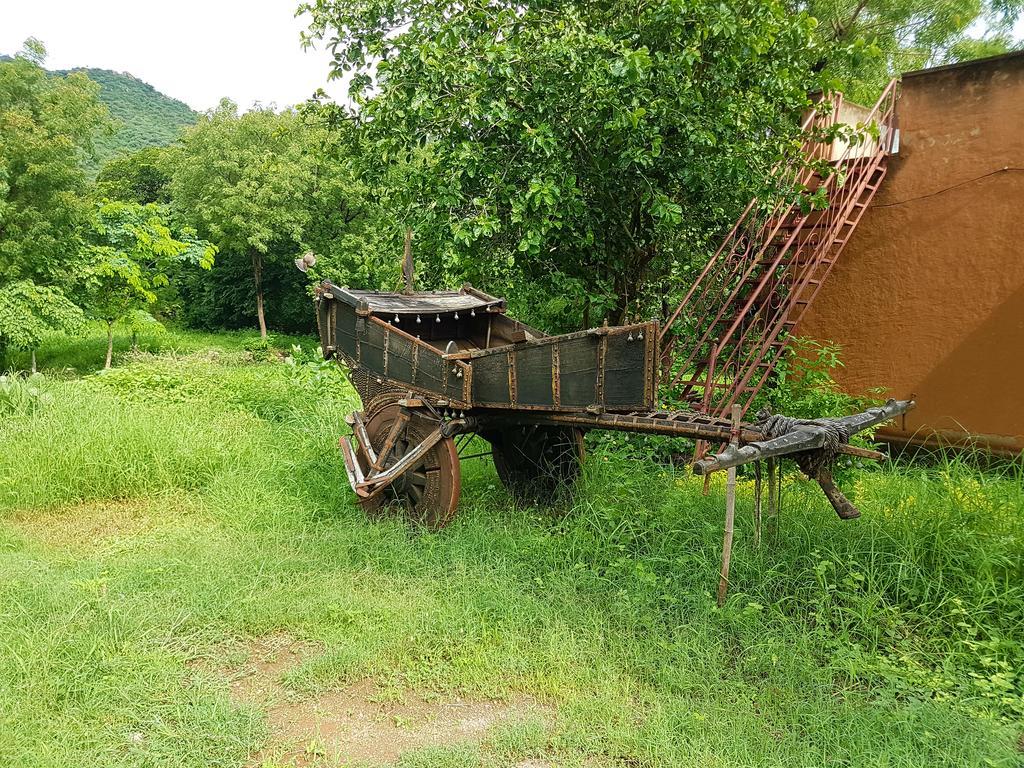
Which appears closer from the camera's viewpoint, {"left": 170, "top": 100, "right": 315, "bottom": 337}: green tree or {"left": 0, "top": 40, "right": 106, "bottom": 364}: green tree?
{"left": 0, "top": 40, "right": 106, "bottom": 364}: green tree

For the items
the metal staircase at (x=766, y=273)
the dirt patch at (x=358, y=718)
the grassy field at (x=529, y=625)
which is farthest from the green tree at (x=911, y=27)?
the dirt patch at (x=358, y=718)

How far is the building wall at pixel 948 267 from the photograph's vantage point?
7.36m

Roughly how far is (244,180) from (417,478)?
16941 mm

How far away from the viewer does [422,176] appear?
21.2 ft

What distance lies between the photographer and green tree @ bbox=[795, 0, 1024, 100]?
1184cm

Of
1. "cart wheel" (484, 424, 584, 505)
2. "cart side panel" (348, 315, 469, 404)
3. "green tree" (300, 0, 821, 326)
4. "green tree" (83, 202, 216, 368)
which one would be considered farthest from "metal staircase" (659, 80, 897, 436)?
"green tree" (83, 202, 216, 368)

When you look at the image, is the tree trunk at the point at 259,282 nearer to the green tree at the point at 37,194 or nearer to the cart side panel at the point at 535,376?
the green tree at the point at 37,194

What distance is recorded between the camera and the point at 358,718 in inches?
151

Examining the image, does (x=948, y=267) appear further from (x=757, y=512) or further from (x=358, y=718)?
(x=358, y=718)

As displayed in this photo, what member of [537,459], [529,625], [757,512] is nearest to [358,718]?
[529,625]

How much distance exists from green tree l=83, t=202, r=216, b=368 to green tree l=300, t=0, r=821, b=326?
1046 centimetres

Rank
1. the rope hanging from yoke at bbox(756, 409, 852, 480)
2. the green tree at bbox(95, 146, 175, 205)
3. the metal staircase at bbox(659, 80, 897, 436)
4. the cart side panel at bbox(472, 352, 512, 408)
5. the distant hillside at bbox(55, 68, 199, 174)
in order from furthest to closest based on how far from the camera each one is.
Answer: the distant hillside at bbox(55, 68, 199, 174) < the green tree at bbox(95, 146, 175, 205) < the metal staircase at bbox(659, 80, 897, 436) < the cart side panel at bbox(472, 352, 512, 408) < the rope hanging from yoke at bbox(756, 409, 852, 480)

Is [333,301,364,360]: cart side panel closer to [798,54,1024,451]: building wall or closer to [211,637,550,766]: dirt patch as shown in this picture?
[211,637,550,766]: dirt patch

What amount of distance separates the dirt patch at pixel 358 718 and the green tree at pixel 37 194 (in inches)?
435
